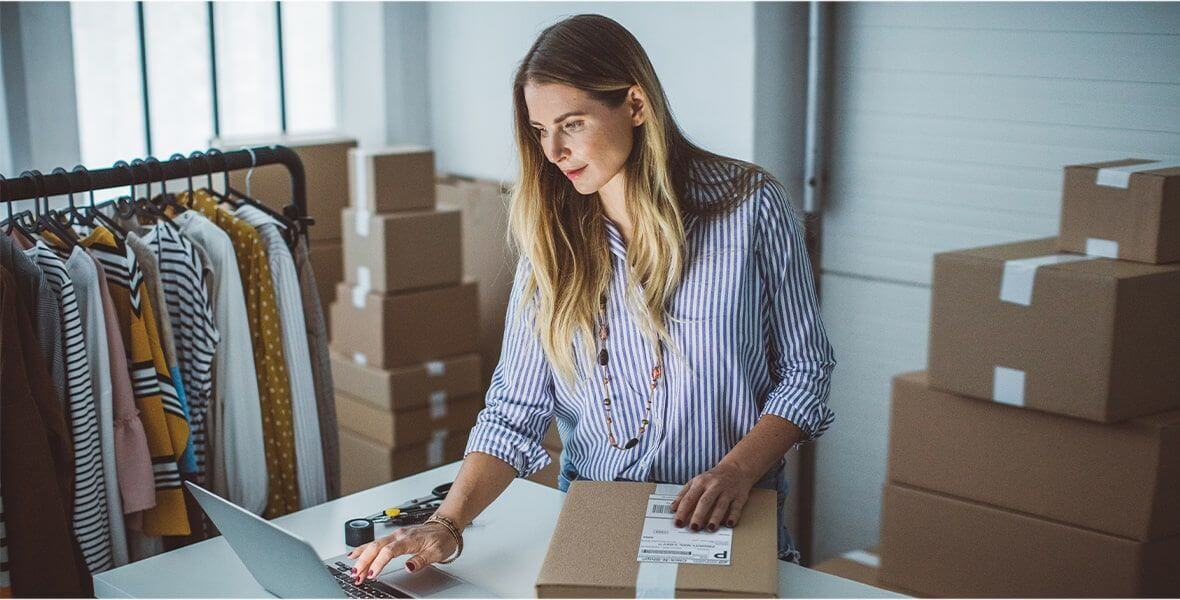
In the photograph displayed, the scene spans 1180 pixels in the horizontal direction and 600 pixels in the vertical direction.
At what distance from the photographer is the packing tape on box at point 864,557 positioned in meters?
3.17

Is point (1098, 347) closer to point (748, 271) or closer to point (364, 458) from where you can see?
point (748, 271)

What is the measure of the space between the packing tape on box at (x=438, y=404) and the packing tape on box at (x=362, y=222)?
51 centimetres

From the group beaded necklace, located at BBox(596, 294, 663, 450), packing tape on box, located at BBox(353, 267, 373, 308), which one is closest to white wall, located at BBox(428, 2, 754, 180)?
packing tape on box, located at BBox(353, 267, 373, 308)

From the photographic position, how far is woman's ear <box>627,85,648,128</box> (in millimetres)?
1536

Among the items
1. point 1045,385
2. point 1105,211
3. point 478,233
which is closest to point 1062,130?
point 1105,211

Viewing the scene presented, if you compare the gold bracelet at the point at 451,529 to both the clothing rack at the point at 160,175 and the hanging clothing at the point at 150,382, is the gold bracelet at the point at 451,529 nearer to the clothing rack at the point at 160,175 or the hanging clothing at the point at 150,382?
the hanging clothing at the point at 150,382

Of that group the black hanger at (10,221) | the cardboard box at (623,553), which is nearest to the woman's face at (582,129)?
the cardboard box at (623,553)

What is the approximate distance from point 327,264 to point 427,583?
2353 millimetres

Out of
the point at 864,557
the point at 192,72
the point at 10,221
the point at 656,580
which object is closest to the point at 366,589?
the point at 656,580

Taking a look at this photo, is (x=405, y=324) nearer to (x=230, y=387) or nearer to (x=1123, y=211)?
(x=230, y=387)

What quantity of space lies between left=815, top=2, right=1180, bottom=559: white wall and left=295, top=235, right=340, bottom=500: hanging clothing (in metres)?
1.68

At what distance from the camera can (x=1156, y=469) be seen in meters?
2.09

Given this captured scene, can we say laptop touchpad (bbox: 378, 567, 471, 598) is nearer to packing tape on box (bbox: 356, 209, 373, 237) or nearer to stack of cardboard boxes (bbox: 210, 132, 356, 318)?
packing tape on box (bbox: 356, 209, 373, 237)

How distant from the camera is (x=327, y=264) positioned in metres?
3.65
